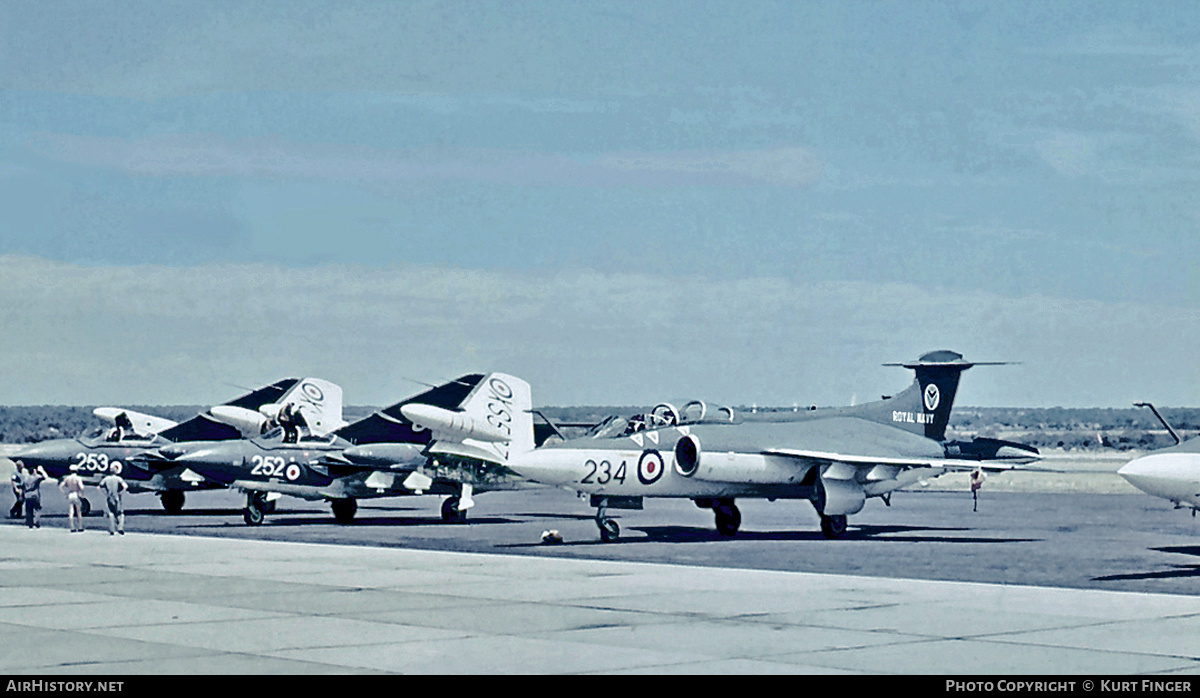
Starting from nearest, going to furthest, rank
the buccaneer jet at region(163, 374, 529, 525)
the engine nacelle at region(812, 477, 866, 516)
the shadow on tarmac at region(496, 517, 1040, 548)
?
1. the shadow on tarmac at region(496, 517, 1040, 548)
2. the engine nacelle at region(812, 477, 866, 516)
3. the buccaneer jet at region(163, 374, 529, 525)

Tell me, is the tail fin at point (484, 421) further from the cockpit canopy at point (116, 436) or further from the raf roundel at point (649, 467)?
the cockpit canopy at point (116, 436)

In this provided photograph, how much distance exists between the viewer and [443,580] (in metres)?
20.9

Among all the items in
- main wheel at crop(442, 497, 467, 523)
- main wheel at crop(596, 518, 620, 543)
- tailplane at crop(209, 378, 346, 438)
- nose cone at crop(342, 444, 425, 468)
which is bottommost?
main wheel at crop(596, 518, 620, 543)

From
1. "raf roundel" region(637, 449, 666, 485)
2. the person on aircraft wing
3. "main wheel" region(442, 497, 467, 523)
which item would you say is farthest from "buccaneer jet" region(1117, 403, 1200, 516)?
the person on aircraft wing

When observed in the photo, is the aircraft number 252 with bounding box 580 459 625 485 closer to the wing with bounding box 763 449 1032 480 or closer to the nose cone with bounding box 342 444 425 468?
the wing with bounding box 763 449 1032 480

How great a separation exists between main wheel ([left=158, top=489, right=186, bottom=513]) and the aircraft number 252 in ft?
56.7

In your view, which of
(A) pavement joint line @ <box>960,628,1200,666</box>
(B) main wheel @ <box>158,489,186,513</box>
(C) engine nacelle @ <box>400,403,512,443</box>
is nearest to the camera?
(A) pavement joint line @ <box>960,628,1200,666</box>

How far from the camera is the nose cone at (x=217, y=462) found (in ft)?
118

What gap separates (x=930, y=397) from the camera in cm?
3503

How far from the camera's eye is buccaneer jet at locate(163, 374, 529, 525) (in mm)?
35594

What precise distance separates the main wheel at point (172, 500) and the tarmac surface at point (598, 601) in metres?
7.40

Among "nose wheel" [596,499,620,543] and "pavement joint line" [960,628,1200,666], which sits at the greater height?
"nose wheel" [596,499,620,543]

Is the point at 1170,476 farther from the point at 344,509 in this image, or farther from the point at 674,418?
the point at 344,509
